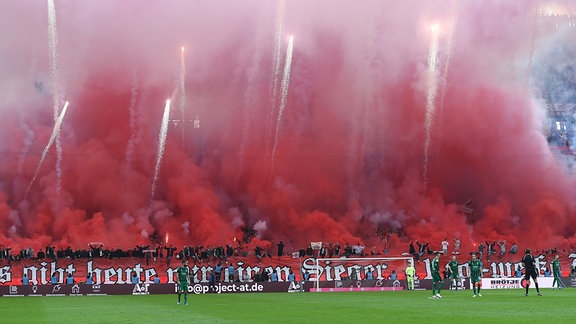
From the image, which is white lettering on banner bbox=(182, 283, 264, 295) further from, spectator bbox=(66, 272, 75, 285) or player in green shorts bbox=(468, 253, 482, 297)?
player in green shorts bbox=(468, 253, 482, 297)

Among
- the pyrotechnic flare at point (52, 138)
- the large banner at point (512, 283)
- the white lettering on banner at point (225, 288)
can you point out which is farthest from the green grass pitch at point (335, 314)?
the pyrotechnic flare at point (52, 138)

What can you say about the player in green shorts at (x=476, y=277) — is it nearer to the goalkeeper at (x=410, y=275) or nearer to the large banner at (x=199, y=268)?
the goalkeeper at (x=410, y=275)

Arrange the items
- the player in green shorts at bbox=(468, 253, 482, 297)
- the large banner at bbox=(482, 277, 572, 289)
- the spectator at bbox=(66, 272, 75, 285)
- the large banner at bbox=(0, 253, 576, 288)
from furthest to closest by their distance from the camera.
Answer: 1. the spectator at bbox=(66, 272, 75, 285)
2. the large banner at bbox=(0, 253, 576, 288)
3. the large banner at bbox=(482, 277, 572, 289)
4. the player in green shorts at bbox=(468, 253, 482, 297)

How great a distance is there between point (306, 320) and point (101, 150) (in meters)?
63.8

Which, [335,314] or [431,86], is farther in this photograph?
[431,86]

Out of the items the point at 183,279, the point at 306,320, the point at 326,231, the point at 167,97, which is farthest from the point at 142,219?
the point at 306,320

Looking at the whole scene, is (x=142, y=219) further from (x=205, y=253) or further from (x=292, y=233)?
(x=205, y=253)

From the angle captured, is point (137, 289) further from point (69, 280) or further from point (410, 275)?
point (410, 275)

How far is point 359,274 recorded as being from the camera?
58.3 meters

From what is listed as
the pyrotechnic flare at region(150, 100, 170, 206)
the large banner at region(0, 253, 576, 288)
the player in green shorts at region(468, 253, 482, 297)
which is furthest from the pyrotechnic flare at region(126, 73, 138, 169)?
the player in green shorts at region(468, 253, 482, 297)

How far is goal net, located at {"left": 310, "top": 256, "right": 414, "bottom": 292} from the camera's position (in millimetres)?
57312

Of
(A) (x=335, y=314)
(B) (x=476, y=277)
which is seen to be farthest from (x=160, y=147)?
(A) (x=335, y=314)

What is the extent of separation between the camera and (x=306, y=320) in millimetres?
25844

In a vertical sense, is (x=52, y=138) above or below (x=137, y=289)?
above
